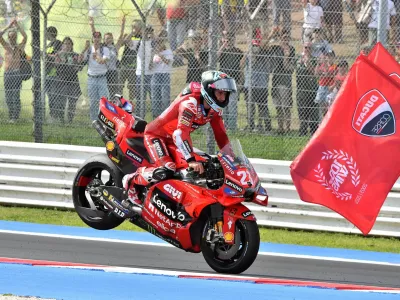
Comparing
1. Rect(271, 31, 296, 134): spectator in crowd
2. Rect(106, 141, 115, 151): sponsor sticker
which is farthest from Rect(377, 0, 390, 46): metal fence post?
Rect(106, 141, 115, 151): sponsor sticker

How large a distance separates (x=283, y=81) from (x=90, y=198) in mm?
2634

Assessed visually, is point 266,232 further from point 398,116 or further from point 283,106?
point 398,116

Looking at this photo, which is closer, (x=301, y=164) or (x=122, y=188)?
(x=301, y=164)

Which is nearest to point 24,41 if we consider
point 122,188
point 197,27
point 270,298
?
point 197,27

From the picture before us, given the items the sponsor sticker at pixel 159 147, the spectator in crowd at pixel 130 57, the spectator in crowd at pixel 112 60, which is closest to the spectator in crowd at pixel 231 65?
the spectator in crowd at pixel 130 57

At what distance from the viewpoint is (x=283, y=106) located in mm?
11328

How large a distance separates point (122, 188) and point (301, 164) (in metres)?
1.95

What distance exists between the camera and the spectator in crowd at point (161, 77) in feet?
38.9

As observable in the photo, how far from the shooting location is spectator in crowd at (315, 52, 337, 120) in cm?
1109

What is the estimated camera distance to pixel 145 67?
12000 mm

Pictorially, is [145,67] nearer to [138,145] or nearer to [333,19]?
[138,145]

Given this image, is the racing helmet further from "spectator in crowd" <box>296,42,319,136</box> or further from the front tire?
"spectator in crowd" <box>296,42,319,136</box>

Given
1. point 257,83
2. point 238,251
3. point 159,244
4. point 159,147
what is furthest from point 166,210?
point 257,83

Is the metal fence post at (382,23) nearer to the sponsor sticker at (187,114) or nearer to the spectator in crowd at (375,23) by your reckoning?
the spectator in crowd at (375,23)
